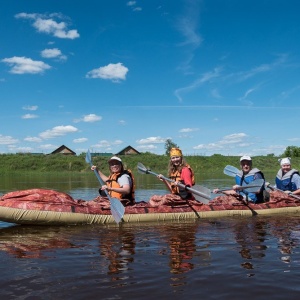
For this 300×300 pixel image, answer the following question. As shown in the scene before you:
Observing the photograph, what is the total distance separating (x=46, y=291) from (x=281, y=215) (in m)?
6.27

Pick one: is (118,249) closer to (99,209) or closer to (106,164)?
(99,209)

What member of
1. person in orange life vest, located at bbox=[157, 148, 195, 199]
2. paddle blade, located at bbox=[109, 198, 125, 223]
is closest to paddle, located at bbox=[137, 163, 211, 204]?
person in orange life vest, located at bbox=[157, 148, 195, 199]

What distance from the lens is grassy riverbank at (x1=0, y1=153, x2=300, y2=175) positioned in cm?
4172

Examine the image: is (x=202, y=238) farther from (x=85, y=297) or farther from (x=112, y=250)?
(x=85, y=297)

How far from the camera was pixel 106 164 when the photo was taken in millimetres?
43062

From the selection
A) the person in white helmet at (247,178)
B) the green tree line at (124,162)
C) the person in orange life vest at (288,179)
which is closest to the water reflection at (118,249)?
the person in white helmet at (247,178)

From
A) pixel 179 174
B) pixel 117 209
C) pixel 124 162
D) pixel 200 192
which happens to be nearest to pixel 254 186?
pixel 200 192

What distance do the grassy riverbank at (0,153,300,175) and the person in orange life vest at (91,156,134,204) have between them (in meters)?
31.4

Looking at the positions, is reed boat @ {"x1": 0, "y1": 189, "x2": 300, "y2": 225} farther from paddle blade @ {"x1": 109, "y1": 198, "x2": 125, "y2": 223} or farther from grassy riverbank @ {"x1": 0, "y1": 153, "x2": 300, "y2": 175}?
grassy riverbank @ {"x1": 0, "y1": 153, "x2": 300, "y2": 175}

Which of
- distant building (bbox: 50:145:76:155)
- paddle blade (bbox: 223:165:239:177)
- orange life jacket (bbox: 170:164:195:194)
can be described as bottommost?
orange life jacket (bbox: 170:164:195:194)

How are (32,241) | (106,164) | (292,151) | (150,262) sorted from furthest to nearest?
(292,151) < (106,164) < (32,241) < (150,262)

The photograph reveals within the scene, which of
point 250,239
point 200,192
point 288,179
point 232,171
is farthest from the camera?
point 288,179

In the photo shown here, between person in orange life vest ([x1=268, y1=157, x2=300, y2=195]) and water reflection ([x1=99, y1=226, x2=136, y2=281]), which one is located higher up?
person in orange life vest ([x1=268, y1=157, x2=300, y2=195])

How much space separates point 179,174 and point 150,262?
3.56 m
